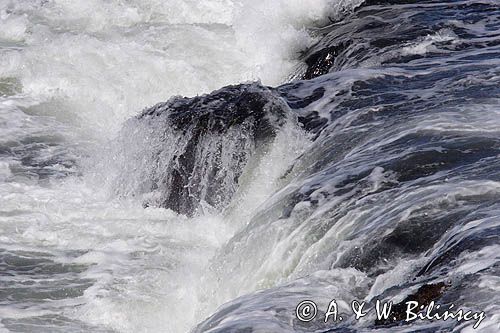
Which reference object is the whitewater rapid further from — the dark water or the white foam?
the dark water

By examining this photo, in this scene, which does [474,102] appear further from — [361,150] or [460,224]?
[460,224]

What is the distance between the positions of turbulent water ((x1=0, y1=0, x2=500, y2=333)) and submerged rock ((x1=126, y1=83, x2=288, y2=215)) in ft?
0.05

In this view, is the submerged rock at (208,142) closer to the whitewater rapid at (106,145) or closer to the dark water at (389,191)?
the whitewater rapid at (106,145)

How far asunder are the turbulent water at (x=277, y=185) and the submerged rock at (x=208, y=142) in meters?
0.02

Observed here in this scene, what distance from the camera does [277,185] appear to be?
7031 mm

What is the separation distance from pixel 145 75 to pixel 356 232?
7251 mm

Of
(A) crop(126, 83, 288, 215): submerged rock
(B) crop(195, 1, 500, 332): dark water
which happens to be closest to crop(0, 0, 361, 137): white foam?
(B) crop(195, 1, 500, 332): dark water

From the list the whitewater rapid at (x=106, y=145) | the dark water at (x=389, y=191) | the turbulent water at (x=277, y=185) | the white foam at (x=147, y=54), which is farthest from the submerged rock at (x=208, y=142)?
the white foam at (x=147, y=54)

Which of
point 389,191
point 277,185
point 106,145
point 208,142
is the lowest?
point 389,191

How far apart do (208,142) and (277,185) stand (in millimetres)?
803

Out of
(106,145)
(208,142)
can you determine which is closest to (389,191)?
(208,142)

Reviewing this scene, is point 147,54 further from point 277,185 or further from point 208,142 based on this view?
point 277,185

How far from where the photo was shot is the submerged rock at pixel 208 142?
7.38 m

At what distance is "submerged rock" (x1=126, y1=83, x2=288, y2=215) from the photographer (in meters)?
7.38
